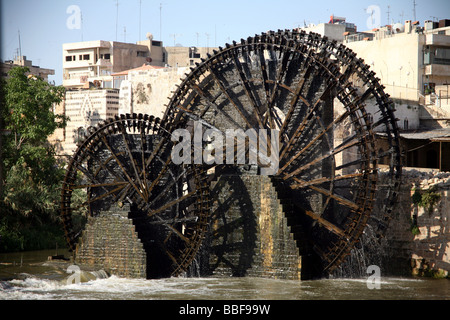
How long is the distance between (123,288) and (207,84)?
251 inches

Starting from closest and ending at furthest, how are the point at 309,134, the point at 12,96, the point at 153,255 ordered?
the point at 153,255 < the point at 309,134 < the point at 12,96

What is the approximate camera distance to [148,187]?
1562cm

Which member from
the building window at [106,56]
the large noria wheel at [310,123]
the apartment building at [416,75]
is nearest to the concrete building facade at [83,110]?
the large noria wheel at [310,123]

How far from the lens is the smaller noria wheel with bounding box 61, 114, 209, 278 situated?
1509 cm

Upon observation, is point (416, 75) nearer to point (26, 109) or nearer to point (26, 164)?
point (26, 109)

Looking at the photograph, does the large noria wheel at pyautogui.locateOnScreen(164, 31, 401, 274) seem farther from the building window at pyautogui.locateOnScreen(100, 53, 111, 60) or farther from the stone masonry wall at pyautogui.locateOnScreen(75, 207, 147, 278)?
the building window at pyautogui.locateOnScreen(100, 53, 111, 60)

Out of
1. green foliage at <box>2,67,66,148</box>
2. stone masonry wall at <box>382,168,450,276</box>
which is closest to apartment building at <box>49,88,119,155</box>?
green foliage at <box>2,67,66,148</box>

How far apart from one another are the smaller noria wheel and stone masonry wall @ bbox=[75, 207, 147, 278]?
331 mm

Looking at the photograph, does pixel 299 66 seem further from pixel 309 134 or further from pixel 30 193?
pixel 30 193

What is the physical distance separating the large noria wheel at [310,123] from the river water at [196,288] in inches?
43.0

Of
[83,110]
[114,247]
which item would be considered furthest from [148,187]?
[83,110]

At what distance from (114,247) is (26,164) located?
7487mm
